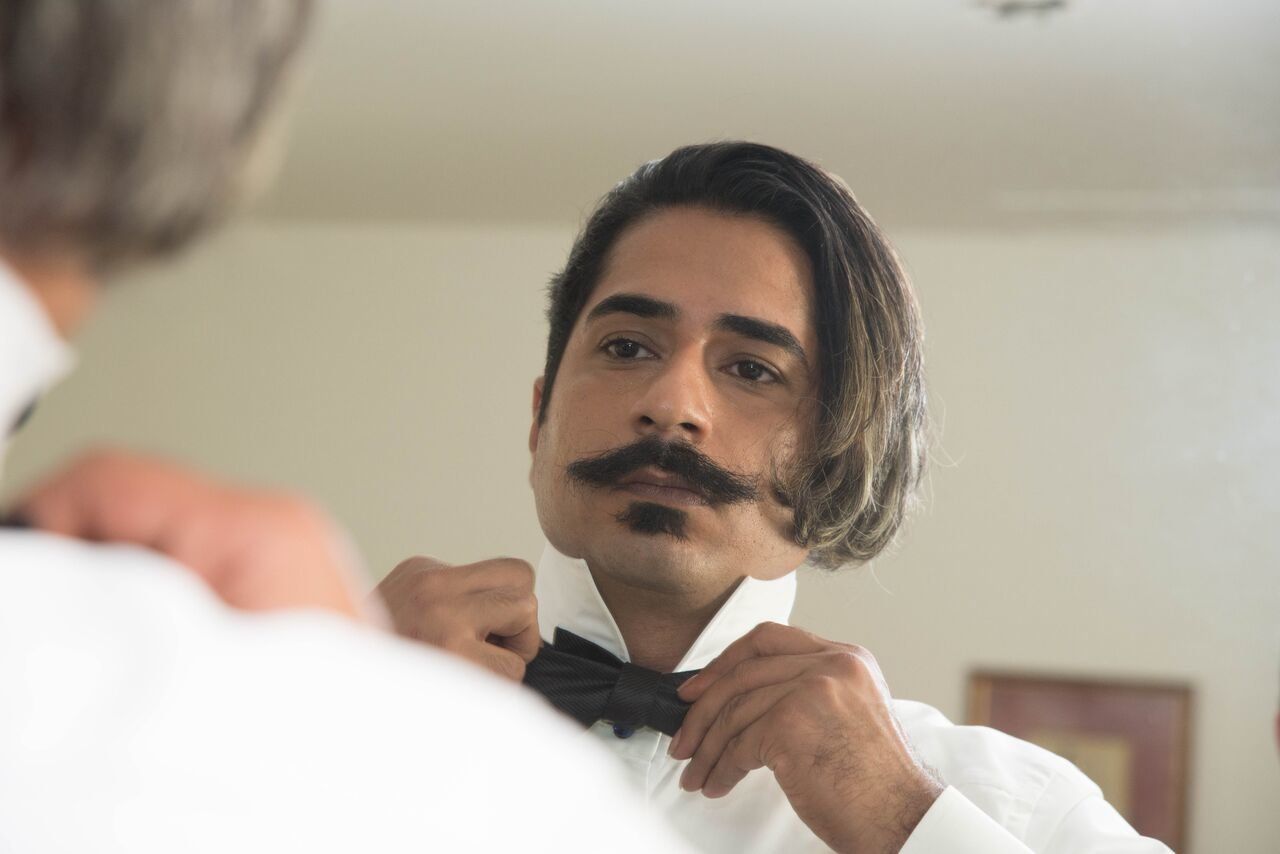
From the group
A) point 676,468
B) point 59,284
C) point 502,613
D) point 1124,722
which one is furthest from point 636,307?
point 1124,722

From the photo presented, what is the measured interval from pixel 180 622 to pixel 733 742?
779 millimetres

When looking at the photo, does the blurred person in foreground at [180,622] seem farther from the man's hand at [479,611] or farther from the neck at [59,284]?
the man's hand at [479,611]

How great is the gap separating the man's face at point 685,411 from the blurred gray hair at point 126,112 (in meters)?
0.83

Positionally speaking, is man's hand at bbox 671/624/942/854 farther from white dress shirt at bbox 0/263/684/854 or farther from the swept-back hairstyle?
white dress shirt at bbox 0/263/684/854

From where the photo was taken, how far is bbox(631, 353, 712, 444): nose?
1.12m

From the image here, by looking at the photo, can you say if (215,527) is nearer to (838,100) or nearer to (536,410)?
(536,410)

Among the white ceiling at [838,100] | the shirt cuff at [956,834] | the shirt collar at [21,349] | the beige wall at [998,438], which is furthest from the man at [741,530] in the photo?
the beige wall at [998,438]

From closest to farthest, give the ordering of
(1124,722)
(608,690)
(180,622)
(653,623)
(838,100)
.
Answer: (180,622)
(608,690)
(653,623)
(838,100)
(1124,722)

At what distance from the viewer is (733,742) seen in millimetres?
991

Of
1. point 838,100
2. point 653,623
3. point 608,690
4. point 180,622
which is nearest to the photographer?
point 180,622

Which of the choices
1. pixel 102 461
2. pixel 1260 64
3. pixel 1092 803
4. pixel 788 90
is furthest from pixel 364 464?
pixel 102 461

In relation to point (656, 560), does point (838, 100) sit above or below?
above

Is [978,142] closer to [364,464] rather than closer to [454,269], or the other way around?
[454,269]

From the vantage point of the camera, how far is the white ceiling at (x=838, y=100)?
2.40 metres
